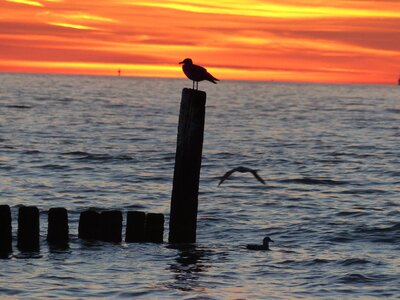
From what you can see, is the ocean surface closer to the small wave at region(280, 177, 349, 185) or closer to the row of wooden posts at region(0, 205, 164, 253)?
the small wave at region(280, 177, 349, 185)

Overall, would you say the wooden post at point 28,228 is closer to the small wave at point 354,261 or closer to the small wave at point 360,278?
the small wave at point 360,278

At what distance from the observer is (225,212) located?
2572 centimetres

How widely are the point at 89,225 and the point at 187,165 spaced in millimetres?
2358

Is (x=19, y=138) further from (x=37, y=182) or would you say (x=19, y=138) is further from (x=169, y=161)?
(x=37, y=182)

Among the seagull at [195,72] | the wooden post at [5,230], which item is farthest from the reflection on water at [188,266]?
the seagull at [195,72]

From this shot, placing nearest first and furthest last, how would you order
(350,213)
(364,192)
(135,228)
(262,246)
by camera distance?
(135,228), (262,246), (350,213), (364,192)

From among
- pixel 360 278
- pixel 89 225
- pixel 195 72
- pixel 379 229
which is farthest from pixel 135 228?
pixel 379 229

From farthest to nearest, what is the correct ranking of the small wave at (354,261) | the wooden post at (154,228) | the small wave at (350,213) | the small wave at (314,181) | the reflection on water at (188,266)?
the small wave at (314,181), the small wave at (350,213), the wooden post at (154,228), the small wave at (354,261), the reflection on water at (188,266)

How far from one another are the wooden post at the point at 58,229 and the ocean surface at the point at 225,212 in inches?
11.2

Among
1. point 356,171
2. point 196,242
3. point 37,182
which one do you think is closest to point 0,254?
point 196,242

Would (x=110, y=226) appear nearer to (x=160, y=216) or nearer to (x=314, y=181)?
(x=160, y=216)

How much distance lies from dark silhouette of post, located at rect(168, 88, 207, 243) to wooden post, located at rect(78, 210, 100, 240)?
58.1 inches

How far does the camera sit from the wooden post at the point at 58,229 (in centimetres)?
1808

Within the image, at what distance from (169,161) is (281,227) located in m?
19.1
